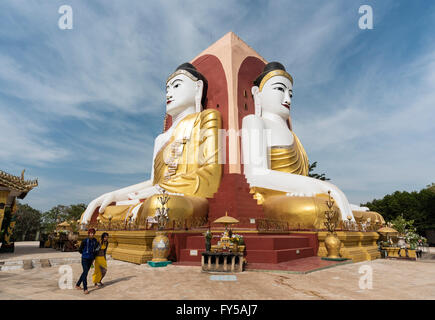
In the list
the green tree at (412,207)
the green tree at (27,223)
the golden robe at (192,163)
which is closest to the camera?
the golden robe at (192,163)

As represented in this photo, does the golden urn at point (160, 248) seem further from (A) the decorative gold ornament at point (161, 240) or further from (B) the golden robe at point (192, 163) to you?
(B) the golden robe at point (192, 163)

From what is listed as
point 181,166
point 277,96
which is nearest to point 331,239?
point 181,166

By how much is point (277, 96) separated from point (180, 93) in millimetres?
5496

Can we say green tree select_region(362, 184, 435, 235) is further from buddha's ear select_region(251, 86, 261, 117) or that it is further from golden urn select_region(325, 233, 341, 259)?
golden urn select_region(325, 233, 341, 259)

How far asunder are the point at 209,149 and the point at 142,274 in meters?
8.02

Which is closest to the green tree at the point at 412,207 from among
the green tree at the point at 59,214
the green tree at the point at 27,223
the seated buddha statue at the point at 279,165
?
the seated buddha statue at the point at 279,165

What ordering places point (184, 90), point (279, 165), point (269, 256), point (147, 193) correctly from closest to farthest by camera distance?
1. point (269, 256)
2. point (147, 193)
3. point (279, 165)
4. point (184, 90)

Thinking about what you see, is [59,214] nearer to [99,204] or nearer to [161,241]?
[99,204]

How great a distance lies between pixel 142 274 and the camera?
22.0ft

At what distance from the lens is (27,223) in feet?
115

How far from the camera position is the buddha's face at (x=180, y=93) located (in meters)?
15.9

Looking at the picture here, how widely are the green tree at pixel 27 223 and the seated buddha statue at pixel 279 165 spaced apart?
1305 inches
